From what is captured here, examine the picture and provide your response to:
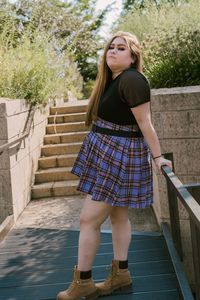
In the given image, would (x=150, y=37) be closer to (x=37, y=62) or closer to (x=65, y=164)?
(x=37, y=62)

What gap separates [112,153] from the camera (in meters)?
2.59

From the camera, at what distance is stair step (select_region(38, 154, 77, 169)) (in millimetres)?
6570

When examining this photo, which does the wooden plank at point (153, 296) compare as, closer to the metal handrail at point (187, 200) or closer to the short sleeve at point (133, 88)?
the metal handrail at point (187, 200)

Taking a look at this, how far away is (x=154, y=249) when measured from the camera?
3750 mm

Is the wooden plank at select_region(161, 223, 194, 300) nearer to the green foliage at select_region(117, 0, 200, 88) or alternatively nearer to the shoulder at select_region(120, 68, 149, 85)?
the shoulder at select_region(120, 68, 149, 85)

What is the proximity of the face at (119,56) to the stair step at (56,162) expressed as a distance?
4.02 m

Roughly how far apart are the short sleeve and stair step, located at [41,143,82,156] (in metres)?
4.38

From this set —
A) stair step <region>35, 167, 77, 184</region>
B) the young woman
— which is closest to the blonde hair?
the young woman

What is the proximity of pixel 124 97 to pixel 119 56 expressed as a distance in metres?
0.26

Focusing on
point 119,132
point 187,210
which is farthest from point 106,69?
point 187,210

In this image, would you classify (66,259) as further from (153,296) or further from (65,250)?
(153,296)

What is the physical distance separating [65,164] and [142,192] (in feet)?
13.1

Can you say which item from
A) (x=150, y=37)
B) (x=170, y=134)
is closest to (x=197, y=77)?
(x=170, y=134)

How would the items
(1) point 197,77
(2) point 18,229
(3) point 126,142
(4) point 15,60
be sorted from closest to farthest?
(3) point 126,142, (2) point 18,229, (1) point 197,77, (4) point 15,60
